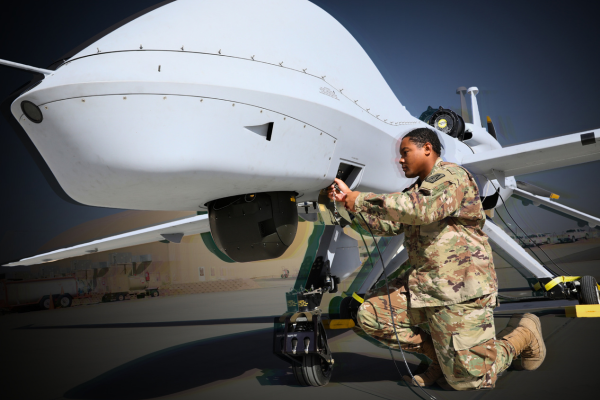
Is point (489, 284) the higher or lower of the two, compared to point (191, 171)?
lower

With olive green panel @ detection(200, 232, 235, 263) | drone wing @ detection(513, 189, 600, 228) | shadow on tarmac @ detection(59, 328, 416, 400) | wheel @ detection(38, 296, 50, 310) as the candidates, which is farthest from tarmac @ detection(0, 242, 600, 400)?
wheel @ detection(38, 296, 50, 310)

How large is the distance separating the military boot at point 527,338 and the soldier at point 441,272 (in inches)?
6.8

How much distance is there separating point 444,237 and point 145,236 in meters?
4.78

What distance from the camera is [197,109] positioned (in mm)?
1792

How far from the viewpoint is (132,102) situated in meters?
1.72

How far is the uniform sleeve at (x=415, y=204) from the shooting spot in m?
1.94

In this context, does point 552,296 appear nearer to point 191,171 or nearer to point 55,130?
point 191,171

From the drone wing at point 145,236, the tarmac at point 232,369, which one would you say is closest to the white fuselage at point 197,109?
the tarmac at point 232,369

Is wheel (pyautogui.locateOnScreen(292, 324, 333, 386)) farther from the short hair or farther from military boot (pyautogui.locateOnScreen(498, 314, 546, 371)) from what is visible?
the short hair

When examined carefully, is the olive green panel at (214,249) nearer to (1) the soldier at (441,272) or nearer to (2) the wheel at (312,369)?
(2) the wheel at (312,369)

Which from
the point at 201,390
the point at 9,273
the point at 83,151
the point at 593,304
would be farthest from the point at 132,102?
the point at 9,273

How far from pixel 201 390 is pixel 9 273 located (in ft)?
55.1

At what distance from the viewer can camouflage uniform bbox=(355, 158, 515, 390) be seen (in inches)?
79.0

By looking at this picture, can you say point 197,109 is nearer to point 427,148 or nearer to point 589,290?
point 427,148
